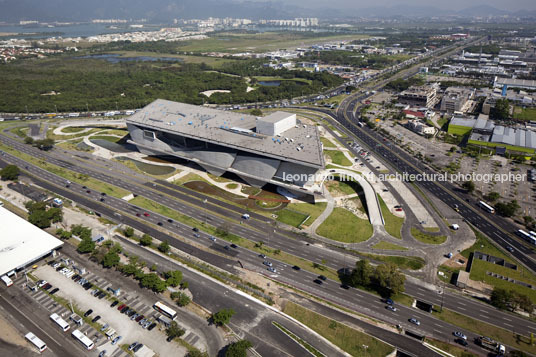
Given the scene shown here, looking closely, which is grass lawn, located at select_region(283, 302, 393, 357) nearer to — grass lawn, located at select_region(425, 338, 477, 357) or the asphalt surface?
the asphalt surface

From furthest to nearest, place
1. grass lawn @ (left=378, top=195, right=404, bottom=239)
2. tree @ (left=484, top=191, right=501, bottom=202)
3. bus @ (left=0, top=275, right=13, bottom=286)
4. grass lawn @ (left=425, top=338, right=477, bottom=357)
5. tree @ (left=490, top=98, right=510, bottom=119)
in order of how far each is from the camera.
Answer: tree @ (left=490, top=98, right=510, bottom=119) → tree @ (left=484, top=191, right=501, bottom=202) → grass lawn @ (left=378, top=195, right=404, bottom=239) → bus @ (left=0, top=275, right=13, bottom=286) → grass lawn @ (left=425, top=338, right=477, bottom=357)

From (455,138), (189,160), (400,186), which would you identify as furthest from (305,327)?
(455,138)

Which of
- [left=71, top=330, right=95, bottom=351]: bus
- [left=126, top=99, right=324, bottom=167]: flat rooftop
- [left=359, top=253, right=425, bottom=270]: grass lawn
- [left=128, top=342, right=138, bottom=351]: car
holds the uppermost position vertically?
[left=126, top=99, right=324, bottom=167]: flat rooftop

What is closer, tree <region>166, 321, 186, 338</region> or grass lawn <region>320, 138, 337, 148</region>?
tree <region>166, 321, 186, 338</region>

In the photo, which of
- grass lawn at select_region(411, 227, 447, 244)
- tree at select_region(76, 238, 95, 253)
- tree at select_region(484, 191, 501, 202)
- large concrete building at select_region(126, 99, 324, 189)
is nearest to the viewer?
tree at select_region(76, 238, 95, 253)

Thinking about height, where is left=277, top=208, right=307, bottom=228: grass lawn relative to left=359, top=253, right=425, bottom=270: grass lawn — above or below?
above

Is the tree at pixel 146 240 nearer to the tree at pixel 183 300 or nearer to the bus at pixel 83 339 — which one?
the tree at pixel 183 300

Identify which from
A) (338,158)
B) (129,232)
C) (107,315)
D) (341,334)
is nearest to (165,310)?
(107,315)

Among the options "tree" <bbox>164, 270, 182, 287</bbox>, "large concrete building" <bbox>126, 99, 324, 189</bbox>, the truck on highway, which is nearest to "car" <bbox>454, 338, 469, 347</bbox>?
the truck on highway
